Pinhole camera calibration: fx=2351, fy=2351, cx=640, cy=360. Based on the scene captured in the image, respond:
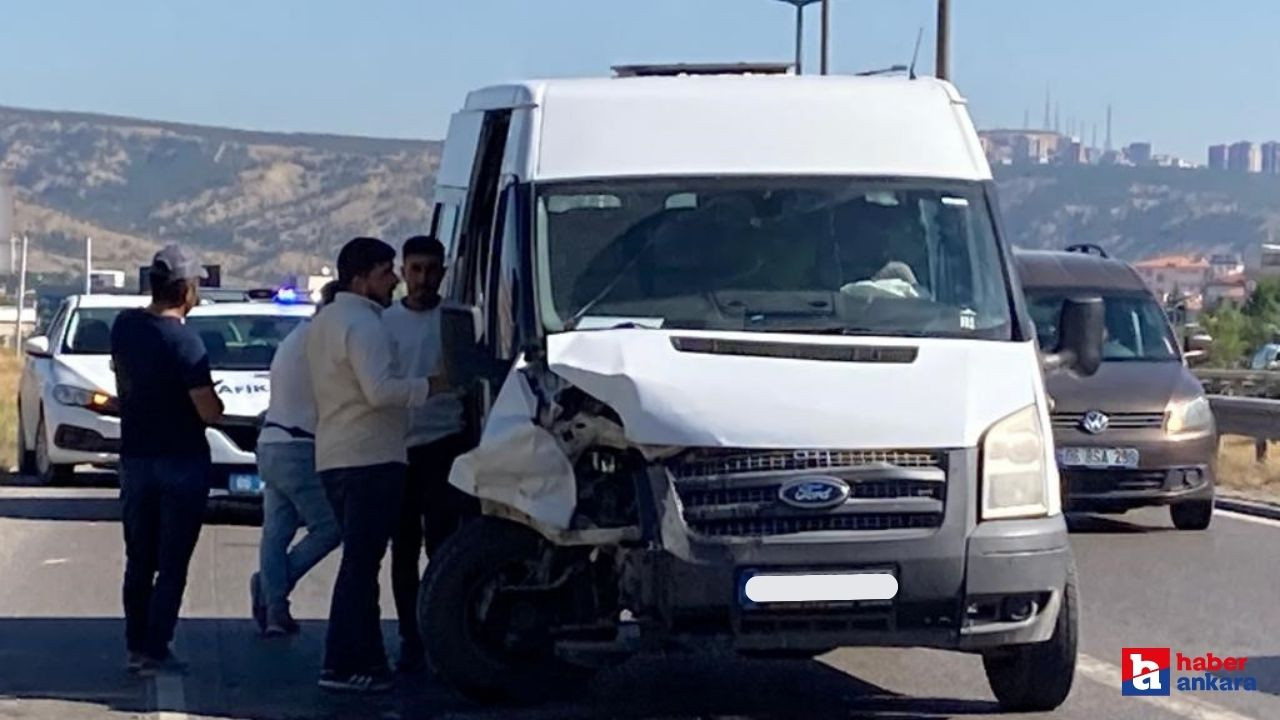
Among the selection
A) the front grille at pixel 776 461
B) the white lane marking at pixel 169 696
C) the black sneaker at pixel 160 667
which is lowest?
the white lane marking at pixel 169 696

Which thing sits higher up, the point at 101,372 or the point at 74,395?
the point at 101,372

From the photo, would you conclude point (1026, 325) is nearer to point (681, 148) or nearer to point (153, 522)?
point (681, 148)

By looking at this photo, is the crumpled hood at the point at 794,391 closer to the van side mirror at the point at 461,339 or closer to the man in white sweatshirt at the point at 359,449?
the van side mirror at the point at 461,339

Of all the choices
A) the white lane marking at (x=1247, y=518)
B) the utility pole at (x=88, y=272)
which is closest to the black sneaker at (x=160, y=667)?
the white lane marking at (x=1247, y=518)

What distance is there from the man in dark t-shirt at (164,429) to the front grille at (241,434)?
20.1 feet

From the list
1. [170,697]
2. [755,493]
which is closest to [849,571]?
[755,493]

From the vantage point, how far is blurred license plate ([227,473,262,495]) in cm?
1605

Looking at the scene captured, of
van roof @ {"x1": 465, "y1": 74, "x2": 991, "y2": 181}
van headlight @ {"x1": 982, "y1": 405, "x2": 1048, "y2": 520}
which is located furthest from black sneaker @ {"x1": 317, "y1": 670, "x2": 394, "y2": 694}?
van headlight @ {"x1": 982, "y1": 405, "x2": 1048, "y2": 520}

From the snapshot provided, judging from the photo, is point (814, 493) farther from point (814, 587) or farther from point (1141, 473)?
point (1141, 473)

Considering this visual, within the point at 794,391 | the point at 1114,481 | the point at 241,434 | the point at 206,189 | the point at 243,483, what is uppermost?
the point at 206,189

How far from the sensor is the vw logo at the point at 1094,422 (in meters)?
15.9

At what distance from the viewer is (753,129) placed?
9.83 m

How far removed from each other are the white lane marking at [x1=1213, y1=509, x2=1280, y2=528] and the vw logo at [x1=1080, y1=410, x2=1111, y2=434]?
190 cm

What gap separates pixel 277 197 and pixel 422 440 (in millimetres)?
111913
